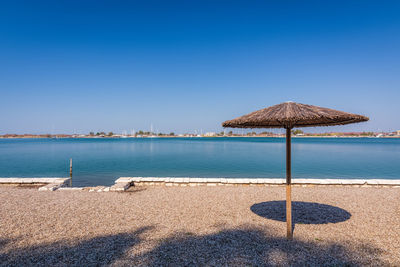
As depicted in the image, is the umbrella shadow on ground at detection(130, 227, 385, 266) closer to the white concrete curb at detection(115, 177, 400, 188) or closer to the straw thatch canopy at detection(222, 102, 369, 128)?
the straw thatch canopy at detection(222, 102, 369, 128)

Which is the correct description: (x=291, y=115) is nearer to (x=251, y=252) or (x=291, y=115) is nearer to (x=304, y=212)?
(x=251, y=252)

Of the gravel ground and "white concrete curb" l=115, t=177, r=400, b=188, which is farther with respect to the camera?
"white concrete curb" l=115, t=177, r=400, b=188

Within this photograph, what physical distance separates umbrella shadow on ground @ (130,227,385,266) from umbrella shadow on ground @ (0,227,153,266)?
584 millimetres

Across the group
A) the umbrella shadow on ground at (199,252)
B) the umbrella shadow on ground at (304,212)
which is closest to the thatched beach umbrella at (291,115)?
the umbrella shadow on ground at (199,252)

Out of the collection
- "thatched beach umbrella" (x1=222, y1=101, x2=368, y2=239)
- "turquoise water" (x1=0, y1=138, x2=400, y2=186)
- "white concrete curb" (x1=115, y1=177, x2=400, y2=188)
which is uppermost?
"thatched beach umbrella" (x1=222, y1=101, x2=368, y2=239)

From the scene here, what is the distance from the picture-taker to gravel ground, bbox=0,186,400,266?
13.8ft

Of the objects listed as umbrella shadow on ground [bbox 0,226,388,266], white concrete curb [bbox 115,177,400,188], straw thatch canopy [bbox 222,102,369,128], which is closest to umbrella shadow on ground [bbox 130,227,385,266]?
umbrella shadow on ground [bbox 0,226,388,266]

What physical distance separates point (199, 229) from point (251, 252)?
151cm

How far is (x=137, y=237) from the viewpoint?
5070 mm

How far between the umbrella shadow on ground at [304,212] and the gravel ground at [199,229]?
0.09 feet

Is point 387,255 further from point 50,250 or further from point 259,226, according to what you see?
point 50,250

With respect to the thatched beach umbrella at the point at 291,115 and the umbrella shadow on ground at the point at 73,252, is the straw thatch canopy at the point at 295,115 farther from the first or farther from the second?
the umbrella shadow on ground at the point at 73,252

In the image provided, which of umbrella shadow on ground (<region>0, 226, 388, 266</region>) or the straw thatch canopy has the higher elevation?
the straw thatch canopy

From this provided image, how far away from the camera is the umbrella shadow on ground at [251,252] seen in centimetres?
404
